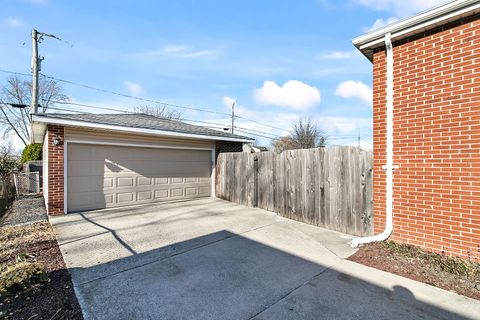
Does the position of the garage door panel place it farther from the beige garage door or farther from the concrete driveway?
the concrete driveway

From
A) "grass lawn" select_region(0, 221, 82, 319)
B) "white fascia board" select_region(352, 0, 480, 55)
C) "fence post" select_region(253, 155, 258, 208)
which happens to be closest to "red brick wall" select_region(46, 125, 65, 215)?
"grass lawn" select_region(0, 221, 82, 319)

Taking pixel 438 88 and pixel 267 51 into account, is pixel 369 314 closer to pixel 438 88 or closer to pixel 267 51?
pixel 438 88

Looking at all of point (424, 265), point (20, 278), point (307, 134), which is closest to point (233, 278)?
point (20, 278)

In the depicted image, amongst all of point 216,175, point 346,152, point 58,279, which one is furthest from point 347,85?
point 58,279

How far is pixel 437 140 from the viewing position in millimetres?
3834

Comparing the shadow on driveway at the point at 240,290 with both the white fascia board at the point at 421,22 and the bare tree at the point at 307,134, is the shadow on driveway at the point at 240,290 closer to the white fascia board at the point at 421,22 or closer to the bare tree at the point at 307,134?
the white fascia board at the point at 421,22

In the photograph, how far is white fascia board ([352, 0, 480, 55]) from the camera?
3447 millimetres

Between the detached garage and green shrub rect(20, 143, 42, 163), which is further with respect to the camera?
green shrub rect(20, 143, 42, 163)

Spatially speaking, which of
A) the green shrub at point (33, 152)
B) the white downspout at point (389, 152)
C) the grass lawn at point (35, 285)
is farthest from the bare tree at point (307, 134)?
the grass lawn at point (35, 285)

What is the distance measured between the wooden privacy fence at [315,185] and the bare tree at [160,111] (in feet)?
79.8

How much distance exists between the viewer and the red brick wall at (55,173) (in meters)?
6.81

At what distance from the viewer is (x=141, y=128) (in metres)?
7.77

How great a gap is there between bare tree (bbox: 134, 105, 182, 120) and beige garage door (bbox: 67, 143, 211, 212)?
21.9 m

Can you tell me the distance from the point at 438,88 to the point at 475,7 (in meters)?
1.03
